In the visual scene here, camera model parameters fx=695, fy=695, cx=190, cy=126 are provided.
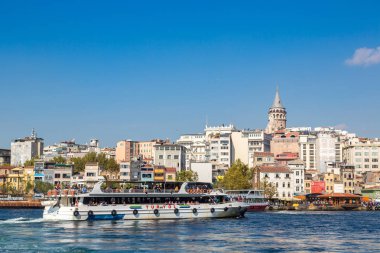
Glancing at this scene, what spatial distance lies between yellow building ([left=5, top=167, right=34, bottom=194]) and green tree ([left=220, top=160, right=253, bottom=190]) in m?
39.8

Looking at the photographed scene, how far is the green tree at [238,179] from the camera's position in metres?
123

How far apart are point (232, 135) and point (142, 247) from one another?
147701 mm

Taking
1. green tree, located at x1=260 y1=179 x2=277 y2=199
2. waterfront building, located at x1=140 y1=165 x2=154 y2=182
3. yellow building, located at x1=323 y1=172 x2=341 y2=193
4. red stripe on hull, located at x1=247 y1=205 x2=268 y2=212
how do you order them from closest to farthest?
red stripe on hull, located at x1=247 y1=205 x2=268 y2=212 → green tree, located at x1=260 y1=179 x2=277 y2=199 → yellow building, located at x1=323 y1=172 x2=341 y2=193 → waterfront building, located at x1=140 y1=165 x2=154 y2=182

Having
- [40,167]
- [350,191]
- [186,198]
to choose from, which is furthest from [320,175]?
[186,198]

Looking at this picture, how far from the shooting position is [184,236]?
50969 mm

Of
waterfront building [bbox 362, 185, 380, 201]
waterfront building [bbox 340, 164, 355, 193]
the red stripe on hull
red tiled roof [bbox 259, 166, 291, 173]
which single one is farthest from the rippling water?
waterfront building [bbox 340, 164, 355, 193]

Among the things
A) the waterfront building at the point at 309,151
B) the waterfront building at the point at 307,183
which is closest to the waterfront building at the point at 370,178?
the waterfront building at the point at 307,183

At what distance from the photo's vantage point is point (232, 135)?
191000 mm

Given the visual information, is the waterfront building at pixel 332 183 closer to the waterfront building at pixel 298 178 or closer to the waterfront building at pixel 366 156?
the waterfront building at pixel 298 178

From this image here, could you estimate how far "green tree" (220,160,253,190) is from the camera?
123250 mm

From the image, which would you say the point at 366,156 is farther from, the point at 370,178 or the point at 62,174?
the point at 62,174

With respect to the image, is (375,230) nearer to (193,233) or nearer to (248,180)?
(193,233)

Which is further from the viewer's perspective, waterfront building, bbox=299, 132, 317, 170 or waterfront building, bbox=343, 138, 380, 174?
waterfront building, bbox=299, 132, 317, 170

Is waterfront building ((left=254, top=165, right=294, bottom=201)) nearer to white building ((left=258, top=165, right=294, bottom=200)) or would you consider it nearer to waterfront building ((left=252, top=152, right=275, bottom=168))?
white building ((left=258, top=165, right=294, bottom=200))
